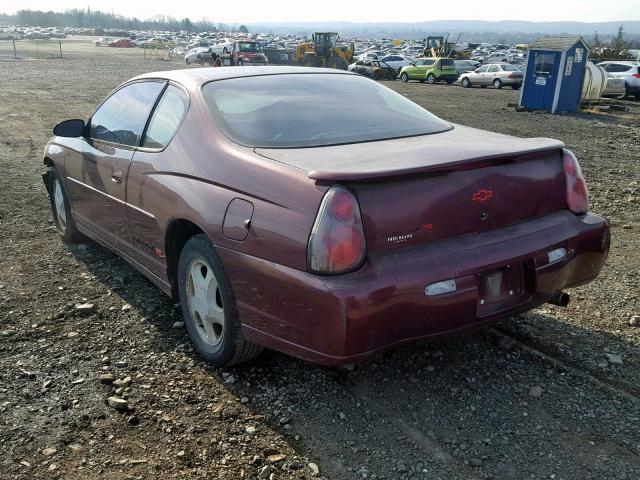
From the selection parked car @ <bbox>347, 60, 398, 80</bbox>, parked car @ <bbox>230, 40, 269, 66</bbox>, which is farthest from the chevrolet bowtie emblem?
parked car @ <bbox>230, 40, 269, 66</bbox>

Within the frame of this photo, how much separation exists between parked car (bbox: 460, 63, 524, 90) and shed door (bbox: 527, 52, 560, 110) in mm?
10292

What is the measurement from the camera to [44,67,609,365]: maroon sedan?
2643mm

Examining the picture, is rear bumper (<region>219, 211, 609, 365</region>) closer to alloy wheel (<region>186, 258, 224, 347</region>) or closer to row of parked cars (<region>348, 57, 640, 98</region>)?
alloy wheel (<region>186, 258, 224, 347</region>)

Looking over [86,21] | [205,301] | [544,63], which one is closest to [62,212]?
[205,301]

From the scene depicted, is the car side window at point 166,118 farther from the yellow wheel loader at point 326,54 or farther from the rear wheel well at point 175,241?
the yellow wheel loader at point 326,54

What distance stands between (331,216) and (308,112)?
1.20 metres

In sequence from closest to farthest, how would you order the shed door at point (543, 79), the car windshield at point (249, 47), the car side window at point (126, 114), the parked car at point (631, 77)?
the car side window at point (126, 114) → the shed door at point (543, 79) → the parked car at point (631, 77) → the car windshield at point (249, 47)

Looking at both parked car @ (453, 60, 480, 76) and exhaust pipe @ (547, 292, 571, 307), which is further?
parked car @ (453, 60, 480, 76)

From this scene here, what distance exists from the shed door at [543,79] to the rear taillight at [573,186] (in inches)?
637

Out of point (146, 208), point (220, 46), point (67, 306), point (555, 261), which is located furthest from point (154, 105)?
point (220, 46)

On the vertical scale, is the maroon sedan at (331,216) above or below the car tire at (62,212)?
above

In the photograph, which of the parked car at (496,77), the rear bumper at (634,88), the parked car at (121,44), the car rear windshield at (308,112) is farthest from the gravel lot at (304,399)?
the parked car at (121,44)

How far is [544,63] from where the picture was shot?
59.9 feet

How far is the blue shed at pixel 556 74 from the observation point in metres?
17.9
